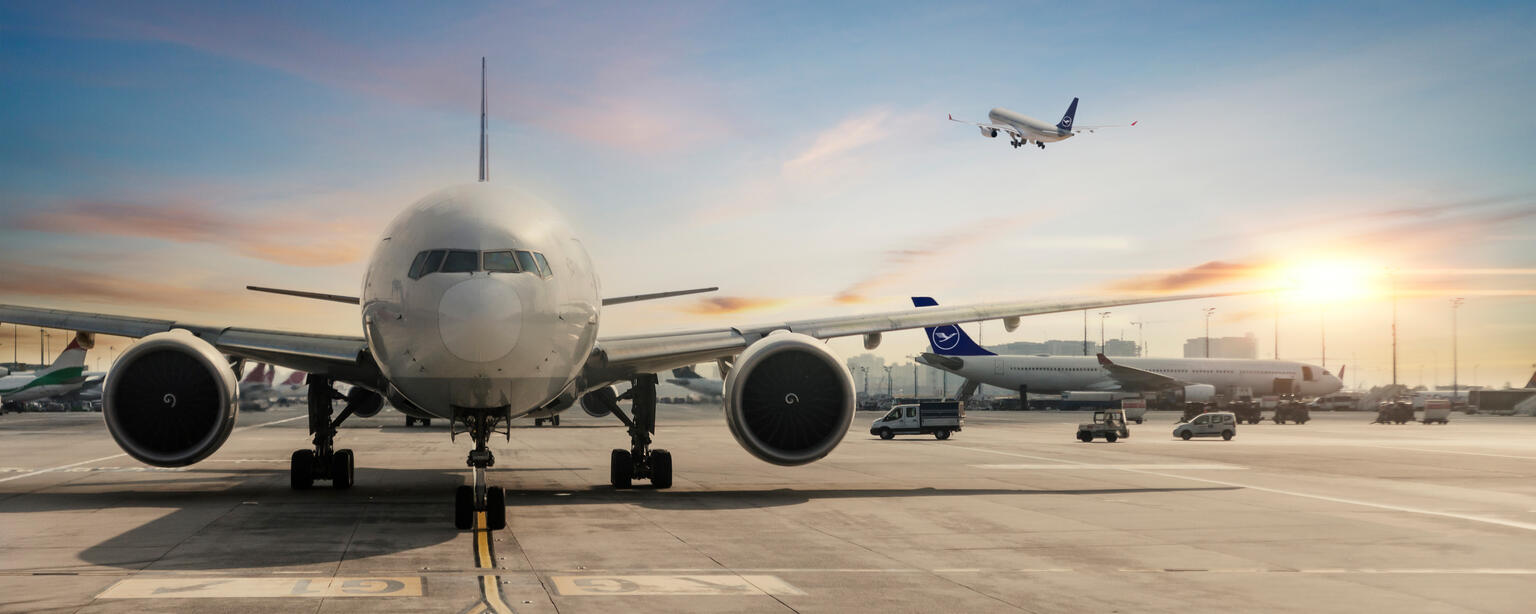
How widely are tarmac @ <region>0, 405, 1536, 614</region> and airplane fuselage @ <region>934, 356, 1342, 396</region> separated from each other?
214ft

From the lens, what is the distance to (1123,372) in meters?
87.5

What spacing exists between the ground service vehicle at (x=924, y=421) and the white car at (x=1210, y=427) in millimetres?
9175

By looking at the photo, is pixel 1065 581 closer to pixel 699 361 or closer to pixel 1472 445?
pixel 699 361

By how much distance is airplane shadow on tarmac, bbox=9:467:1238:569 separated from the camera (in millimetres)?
11109

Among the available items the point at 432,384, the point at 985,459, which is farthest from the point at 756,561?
the point at 985,459

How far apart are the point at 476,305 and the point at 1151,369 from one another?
83899 millimetres

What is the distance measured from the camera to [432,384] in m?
12.3

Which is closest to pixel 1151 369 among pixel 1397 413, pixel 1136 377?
pixel 1136 377

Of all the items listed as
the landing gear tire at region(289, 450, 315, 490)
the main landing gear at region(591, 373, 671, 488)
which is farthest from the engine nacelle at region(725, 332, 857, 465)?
the landing gear tire at region(289, 450, 315, 490)

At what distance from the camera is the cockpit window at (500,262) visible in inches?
482

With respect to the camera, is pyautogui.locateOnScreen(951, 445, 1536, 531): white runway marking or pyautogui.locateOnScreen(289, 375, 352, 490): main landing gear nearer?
pyautogui.locateOnScreen(951, 445, 1536, 531): white runway marking

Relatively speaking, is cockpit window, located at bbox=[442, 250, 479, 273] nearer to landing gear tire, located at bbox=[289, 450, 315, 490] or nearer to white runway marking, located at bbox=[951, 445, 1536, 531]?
landing gear tire, located at bbox=[289, 450, 315, 490]

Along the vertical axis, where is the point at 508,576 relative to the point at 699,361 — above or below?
below

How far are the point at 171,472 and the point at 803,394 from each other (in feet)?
48.4
